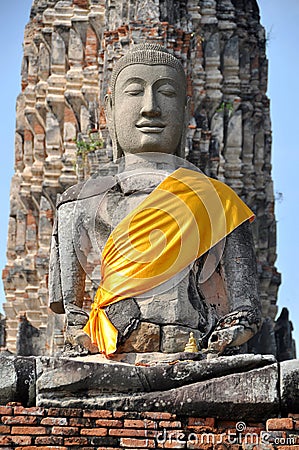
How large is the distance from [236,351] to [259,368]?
81 cm

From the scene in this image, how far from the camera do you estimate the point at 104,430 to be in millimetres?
8352

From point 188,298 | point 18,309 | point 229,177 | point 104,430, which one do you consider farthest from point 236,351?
point 18,309

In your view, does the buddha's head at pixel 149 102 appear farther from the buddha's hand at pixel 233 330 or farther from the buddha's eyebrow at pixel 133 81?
the buddha's hand at pixel 233 330

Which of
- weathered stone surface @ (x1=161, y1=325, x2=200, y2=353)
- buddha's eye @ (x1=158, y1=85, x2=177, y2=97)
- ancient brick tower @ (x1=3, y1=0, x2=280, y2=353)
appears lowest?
weathered stone surface @ (x1=161, y1=325, x2=200, y2=353)

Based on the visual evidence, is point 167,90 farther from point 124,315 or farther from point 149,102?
point 124,315

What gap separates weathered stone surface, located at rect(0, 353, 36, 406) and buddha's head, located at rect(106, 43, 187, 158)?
211cm

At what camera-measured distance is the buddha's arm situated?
9.39 metres

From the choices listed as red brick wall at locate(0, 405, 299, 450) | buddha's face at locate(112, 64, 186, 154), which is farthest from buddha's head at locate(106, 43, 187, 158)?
red brick wall at locate(0, 405, 299, 450)

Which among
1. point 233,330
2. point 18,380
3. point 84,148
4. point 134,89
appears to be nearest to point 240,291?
point 233,330

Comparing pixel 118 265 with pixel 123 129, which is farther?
pixel 123 129

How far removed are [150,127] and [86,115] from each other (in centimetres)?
3378

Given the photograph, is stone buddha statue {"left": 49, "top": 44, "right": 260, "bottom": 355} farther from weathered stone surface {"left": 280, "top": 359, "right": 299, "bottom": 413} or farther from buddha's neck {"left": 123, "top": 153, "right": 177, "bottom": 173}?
weathered stone surface {"left": 280, "top": 359, "right": 299, "bottom": 413}

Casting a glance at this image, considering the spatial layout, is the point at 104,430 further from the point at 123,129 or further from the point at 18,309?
the point at 18,309

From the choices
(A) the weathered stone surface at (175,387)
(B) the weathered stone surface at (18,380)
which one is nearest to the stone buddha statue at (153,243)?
(A) the weathered stone surface at (175,387)
